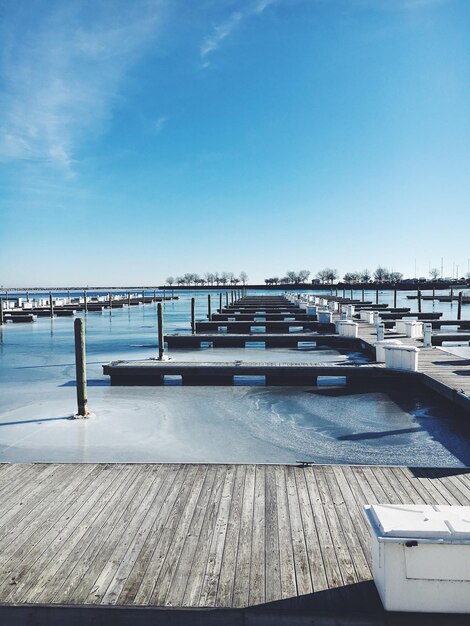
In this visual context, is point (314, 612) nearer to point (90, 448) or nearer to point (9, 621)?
point (9, 621)

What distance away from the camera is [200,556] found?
3199 mm

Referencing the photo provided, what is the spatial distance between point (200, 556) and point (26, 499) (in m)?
1.88

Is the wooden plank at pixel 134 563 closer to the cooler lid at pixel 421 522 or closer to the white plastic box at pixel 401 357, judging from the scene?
the cooler lid at pixel 421 522

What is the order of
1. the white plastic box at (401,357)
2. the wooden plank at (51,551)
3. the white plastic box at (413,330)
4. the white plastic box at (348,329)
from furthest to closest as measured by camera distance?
the white plastic box at (348,329) < the white plastic box at (413,330) < the white plastic box at (401,357) < the wooden plank at (51,551)

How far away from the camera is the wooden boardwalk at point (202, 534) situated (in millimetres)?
2803

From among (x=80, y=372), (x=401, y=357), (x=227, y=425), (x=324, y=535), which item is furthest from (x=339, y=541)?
(x=401, y=357)

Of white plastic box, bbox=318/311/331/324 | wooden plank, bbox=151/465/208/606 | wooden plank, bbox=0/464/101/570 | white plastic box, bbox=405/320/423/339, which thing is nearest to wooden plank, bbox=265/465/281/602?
wooden plank, bbox=151/465/208/606

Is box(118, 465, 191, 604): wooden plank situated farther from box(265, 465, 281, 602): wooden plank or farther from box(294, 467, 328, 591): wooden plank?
box(294, 467, 328, 591): wooden plank

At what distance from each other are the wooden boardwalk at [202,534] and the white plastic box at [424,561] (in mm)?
106

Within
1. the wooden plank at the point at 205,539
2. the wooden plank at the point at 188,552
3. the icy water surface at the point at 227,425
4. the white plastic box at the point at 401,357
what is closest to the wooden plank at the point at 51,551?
the wooden plank at the point at 188,552

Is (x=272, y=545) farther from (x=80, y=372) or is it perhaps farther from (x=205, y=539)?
(x=80, y=372)

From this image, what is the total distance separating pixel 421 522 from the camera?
2549mm

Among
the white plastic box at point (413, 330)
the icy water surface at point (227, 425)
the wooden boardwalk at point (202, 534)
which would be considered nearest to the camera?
the wooden boardwalk at point (202, 534)

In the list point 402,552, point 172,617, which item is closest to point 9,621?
point 172,617
